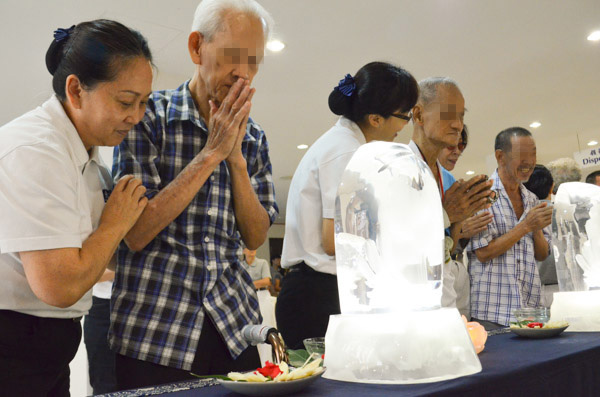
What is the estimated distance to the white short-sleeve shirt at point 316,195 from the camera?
1.47 m

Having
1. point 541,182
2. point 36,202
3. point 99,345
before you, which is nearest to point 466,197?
point 36,202

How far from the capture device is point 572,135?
8.73 meters

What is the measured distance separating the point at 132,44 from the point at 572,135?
9094 mm

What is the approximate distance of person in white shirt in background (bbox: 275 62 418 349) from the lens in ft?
4.84

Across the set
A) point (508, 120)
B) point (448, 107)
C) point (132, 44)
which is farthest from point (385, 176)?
point (508, 120)

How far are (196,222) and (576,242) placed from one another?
3.61 feet

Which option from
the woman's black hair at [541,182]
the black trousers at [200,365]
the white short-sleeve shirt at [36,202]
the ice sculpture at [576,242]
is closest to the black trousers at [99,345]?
the black trousers at [200,365]

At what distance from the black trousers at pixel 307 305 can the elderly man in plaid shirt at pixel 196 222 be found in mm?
280

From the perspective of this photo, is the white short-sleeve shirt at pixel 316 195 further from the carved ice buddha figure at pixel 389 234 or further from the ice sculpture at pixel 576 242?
the ice sculpture at pixel 576 242

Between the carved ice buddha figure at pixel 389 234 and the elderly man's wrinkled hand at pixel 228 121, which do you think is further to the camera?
the elderly man's wrinkled hand at pixel 228 121

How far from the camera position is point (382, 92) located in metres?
1.59

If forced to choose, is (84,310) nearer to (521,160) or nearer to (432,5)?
(521,160)

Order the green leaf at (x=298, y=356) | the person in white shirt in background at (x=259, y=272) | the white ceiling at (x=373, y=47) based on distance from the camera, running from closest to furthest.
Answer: the green leaf at (x=298, y=356)
the white ceiling at (x=373, y=47)
the person in white shirt in background at (x=259, y=272)

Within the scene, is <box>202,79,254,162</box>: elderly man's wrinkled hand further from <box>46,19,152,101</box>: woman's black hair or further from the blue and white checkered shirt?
→ the blue and white checkered shirt
